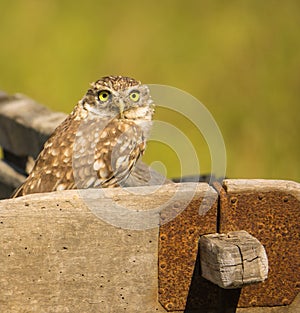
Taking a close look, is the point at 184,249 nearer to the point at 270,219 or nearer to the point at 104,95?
the point at 270,219

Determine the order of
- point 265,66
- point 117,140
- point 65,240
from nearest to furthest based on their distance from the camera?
point 65,240, point 117,140, point 265,66

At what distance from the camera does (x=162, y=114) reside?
11273mm

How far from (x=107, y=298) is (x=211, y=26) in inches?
334

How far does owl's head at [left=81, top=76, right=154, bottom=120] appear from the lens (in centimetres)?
573

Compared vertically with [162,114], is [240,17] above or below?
above

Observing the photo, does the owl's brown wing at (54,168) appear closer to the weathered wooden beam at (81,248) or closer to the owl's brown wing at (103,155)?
the owl's brown wing at (103,155)

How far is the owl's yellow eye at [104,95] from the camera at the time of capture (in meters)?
5.75

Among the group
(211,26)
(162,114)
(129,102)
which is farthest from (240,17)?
(129,102)

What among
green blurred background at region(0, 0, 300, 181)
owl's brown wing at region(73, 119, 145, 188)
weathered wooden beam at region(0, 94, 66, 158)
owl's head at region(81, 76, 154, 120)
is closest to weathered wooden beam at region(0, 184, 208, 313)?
owl's brown wing at region(73, 119, 145, 188)

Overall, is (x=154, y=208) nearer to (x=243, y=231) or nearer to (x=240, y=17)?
(x=243, y=231)

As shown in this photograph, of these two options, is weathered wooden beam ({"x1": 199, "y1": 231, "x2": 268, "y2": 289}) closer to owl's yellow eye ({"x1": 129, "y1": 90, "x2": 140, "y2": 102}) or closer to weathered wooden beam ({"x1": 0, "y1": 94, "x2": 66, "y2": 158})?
owl's yellow eye ({"x1": 129, "y1": 90, "x2": 140, "y2": 102})

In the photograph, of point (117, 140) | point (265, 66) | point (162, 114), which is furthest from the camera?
point (265, 66)

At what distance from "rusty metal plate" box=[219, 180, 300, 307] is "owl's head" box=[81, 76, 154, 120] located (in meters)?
1.43

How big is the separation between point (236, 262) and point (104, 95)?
1.80 metres
